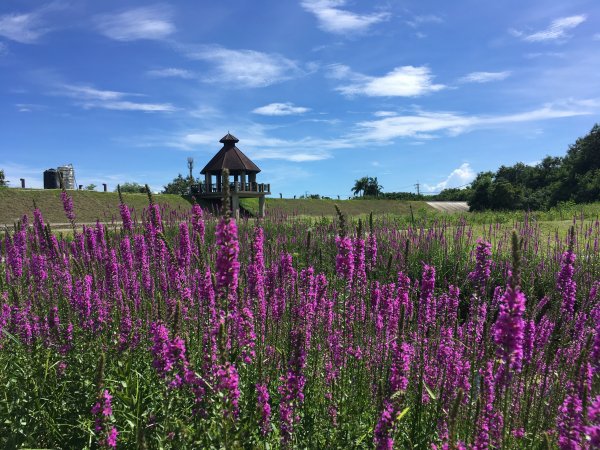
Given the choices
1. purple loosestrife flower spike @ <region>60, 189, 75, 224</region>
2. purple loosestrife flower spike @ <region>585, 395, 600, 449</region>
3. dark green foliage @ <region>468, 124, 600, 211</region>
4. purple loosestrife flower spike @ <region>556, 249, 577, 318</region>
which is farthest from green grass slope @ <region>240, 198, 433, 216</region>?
purple loosestrife flower spike @ <region>585, 395, 600, 449</region>

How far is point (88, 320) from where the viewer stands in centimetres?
487

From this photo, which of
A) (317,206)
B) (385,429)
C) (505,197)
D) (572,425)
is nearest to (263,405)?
(385,429)

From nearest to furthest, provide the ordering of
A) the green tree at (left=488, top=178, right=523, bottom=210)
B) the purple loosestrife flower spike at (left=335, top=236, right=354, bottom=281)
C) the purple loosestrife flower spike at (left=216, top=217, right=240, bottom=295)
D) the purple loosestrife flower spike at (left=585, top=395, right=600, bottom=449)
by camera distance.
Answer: the purple loosestrife flower spike at (left=585, top=395, right=600, bottom=449), the purple loosestrife flower spike at (left=216, top=217, right=240, bottom=295), the purple loosestrife flower spike at (left=335, top=236, right=354, bottom=281), the green tree at (left=488, top=178, right=523, bottom=210)

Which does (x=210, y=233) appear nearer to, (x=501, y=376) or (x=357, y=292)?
(x=357, y=292)

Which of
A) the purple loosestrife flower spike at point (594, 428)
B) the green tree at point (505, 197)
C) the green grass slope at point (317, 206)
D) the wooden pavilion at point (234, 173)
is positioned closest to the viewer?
the purple loosestrife flower spike at point (594, 428)

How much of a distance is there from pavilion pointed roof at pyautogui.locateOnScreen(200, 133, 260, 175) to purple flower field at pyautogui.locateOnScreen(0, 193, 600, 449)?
34.4 metres

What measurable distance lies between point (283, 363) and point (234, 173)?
38593 millimetres

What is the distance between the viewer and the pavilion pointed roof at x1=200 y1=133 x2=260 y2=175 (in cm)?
4000

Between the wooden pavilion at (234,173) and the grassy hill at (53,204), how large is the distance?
23.9 ft

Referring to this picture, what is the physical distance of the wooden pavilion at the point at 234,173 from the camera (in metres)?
39.1

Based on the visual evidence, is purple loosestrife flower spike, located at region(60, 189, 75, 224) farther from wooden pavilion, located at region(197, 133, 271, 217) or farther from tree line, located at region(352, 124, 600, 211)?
tree line, located at region(352, 124, 600, 211)

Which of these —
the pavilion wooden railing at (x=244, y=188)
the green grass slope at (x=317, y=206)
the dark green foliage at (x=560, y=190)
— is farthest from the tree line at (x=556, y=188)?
Answer: the pavilion wooden railing at (x=244, y=188)

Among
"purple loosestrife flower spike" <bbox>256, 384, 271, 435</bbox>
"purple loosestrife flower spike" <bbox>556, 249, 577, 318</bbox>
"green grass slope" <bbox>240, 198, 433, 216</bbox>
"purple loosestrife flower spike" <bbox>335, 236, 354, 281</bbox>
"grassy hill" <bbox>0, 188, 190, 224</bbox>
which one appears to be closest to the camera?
"purple loosestrife flower spike" <bbox>256, 384, 271, 435</bbox>

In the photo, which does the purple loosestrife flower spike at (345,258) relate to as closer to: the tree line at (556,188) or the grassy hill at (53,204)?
the grassy hill at (53,204)
